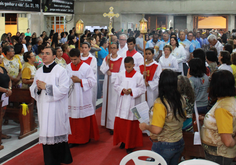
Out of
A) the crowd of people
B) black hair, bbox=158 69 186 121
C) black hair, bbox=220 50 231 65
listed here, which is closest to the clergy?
the crowd of people

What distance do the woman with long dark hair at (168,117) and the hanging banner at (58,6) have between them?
11.7 metres

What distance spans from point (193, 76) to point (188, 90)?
1.13m

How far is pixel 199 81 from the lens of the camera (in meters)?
4.19

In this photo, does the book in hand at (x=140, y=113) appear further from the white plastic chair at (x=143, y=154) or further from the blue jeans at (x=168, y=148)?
the white plastic chair at (x=143, y=154)

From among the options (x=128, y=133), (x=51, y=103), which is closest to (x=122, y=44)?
(x=128, y=133)

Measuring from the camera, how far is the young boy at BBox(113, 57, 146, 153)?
15.9 ft

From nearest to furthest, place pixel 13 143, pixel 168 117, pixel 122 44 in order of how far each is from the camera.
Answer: pixel 168 117, pixel 13 143, pixel 122 44

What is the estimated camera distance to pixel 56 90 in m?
3.98

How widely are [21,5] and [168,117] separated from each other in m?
10.4

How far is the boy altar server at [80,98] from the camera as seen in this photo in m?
5.05

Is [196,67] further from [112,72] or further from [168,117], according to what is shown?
[112,72]

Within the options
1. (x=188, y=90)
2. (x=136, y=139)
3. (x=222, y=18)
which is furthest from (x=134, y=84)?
(x=222, y=18)

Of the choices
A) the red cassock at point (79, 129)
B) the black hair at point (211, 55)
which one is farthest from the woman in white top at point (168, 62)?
the red cassock at point (79, 129)

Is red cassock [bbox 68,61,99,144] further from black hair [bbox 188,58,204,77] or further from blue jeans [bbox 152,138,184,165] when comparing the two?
blue jeans [bbox 152,138,184,165]
